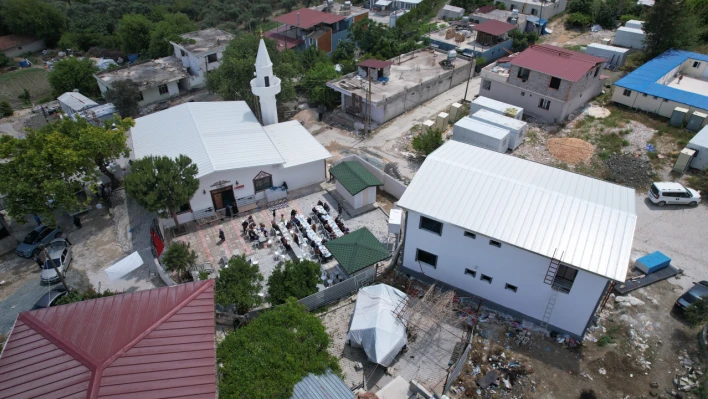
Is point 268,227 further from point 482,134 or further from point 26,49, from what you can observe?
point 26,49

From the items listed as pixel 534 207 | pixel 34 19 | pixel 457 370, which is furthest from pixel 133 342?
pixel 34 19

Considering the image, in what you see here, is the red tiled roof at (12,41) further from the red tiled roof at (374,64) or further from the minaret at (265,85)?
the red tiled roof at (374,64)

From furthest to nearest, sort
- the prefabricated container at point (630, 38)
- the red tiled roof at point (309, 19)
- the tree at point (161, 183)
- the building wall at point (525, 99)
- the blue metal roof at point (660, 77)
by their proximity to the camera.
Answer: the red tiled roof at point (309, 19) → the prefabricated container at point (630, 38) → the building wall at point (525, 99) → the blue metal roof at point (660, 77) → the tree at point (161, 183)

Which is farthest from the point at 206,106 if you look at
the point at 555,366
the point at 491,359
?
the point at 555,366

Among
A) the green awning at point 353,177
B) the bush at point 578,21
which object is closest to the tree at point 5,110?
the green awning at point 353,177

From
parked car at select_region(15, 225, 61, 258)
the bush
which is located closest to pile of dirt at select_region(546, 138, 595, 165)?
the bush

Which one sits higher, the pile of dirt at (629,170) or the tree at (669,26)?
the tree at (669,26)
